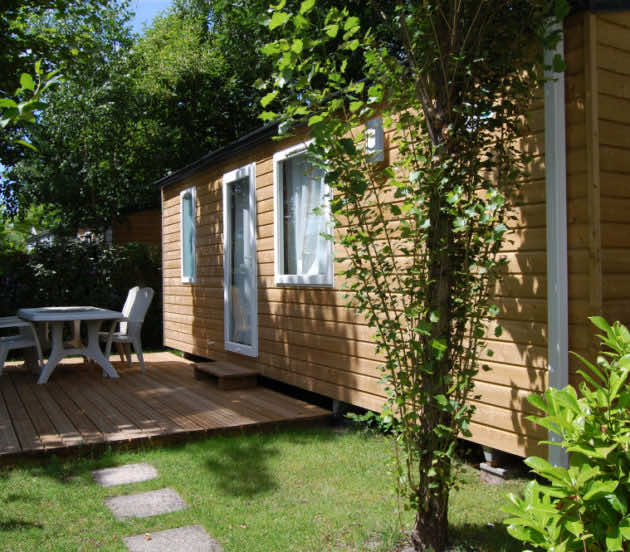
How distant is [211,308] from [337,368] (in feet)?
9.34

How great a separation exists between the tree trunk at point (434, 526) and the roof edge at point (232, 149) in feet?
12.7

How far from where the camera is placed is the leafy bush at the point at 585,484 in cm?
133

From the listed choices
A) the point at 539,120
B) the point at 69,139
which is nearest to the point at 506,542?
the point at 539,120

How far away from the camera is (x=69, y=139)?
1402 centimetres

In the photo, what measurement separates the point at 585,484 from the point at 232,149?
5.68 meters

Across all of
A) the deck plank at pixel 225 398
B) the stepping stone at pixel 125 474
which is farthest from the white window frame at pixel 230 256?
the stepping stone at pixel 125 474

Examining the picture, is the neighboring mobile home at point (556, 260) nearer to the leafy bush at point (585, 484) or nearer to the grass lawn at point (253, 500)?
the grass lawn at point (253, 500)

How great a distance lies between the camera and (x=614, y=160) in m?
3.06

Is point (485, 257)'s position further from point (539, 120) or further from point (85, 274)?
point (85, 274)

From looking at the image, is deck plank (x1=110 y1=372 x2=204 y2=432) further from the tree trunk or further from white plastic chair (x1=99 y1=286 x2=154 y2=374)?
the tree trunk

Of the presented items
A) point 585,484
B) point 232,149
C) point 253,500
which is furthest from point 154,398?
A: point 585,484

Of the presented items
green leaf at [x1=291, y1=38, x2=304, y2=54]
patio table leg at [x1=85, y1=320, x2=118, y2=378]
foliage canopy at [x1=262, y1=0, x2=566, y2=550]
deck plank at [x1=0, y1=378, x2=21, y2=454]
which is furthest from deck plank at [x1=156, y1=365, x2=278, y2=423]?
green leaf at [x1=291, y1=38, x2=304, y2=54]

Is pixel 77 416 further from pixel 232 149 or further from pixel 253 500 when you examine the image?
pixel 232 149

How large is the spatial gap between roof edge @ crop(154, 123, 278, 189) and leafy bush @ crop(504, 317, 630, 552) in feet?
14.9
